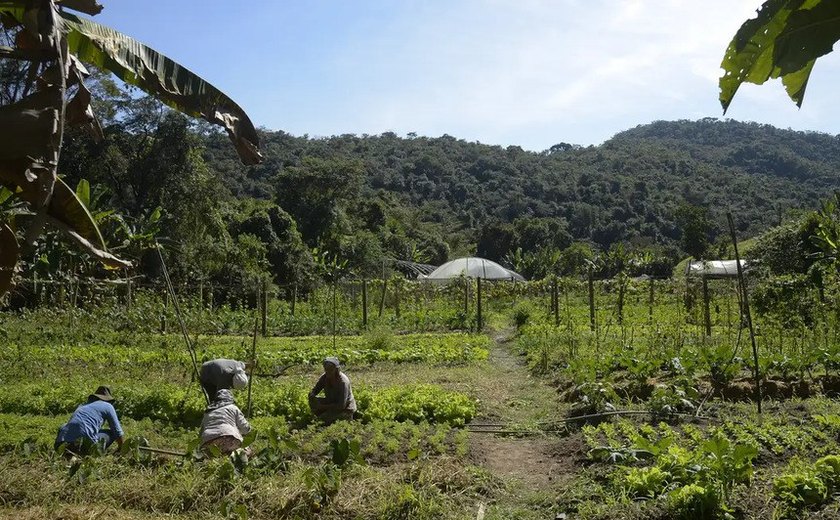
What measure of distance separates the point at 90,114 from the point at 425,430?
493cm

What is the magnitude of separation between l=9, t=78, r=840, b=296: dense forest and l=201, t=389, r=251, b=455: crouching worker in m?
4.17

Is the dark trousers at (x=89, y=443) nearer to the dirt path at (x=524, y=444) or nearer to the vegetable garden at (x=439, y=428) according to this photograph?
the vegetable garden at (x=439, y=428)

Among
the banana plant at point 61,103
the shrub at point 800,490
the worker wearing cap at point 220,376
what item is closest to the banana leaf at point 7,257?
the banana plant at point 61,103

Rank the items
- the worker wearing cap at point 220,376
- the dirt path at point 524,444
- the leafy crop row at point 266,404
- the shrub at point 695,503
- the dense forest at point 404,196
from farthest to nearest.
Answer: the dense forest at point 404,196
the leafy crop row at point 266,404
the worker wearing cap at point 220,376
the dirt path at point 524,444
the shrub at point 695,503

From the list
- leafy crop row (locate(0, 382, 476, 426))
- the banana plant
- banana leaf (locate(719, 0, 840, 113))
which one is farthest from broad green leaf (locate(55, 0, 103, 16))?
leafy crop row (locate(0, 382, 476, 426))

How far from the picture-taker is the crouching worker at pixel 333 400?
8.88 meters

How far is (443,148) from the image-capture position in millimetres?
120438

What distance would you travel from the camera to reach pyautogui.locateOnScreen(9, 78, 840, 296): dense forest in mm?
29453

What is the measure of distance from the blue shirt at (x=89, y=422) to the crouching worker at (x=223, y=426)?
0.97m

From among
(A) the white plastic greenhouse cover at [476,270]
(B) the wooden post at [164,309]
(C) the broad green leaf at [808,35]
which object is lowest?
(B) the wooden post at [164,309]

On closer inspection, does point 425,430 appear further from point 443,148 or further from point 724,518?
point 443,148

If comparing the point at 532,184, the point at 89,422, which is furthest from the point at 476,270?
the point at 532,184

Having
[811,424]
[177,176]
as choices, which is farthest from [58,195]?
[177,176]

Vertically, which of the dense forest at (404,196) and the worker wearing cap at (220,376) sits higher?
the dense forest at (404,196)
